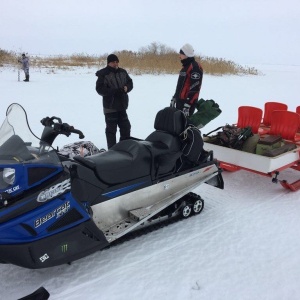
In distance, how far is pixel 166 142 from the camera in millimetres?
3240

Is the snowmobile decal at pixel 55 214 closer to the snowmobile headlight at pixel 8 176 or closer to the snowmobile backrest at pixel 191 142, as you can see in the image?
the snowmobile headlight at pixel 8 176

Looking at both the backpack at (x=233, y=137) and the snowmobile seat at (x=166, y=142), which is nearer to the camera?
the snowmobile seat at (x=166, y=142)

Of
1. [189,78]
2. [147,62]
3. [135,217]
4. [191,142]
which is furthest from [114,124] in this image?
[147,62]

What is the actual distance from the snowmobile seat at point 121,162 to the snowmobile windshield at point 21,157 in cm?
35

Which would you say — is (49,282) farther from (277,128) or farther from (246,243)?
(277,128)

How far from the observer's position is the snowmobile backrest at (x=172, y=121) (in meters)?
3.30

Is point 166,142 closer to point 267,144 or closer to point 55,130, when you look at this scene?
point 55,130

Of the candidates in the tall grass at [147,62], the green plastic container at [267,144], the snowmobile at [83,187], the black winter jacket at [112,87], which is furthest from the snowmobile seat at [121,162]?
the tall grass at [147,62]

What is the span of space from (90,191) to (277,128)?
2.90 metres

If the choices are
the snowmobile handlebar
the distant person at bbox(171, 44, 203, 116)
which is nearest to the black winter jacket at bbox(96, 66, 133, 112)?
the distant person at bbox(171, 44, 203, 116)

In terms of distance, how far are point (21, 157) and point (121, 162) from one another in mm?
858


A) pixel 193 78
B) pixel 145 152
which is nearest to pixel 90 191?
pixel 145 152

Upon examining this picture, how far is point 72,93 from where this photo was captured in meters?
10.6

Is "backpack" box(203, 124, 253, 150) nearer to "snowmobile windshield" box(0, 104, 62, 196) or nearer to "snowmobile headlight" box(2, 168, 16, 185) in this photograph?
"snowmobile windshield" box(0, 104, 62, 196)
